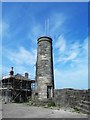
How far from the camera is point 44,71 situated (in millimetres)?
19328

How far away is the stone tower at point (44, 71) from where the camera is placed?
19156 millimetres

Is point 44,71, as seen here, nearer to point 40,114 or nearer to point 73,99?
point 73,99

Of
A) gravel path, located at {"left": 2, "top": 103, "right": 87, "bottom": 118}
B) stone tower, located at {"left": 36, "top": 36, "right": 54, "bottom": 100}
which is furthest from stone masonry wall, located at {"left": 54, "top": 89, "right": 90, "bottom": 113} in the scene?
stone tower, located at {"left": 36, "top": 36, "right": 54, "bottom": 100}

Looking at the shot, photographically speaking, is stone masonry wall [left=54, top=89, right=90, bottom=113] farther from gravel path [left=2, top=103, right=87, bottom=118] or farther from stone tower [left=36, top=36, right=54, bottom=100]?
stone tower [left=36, top=36, right=54, bottom=100]

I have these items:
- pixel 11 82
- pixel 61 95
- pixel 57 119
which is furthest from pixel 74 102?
pixel 11 82

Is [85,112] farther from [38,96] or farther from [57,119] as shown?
[38,96]

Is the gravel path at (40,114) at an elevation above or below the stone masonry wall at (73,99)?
below

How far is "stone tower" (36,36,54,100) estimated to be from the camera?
1916 centimetres

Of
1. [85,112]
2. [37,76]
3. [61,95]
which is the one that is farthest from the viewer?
[37,76]

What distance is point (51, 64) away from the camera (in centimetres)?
1981

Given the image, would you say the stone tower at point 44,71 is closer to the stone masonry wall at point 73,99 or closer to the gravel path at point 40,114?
the stone masonry wall at point 73,99

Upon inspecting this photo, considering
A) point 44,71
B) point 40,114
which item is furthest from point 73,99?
point 44,71

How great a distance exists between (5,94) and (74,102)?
43.9 ft

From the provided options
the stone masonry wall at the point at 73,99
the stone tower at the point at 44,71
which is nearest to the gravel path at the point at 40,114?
the stone masonry wall at the point at 73,99
